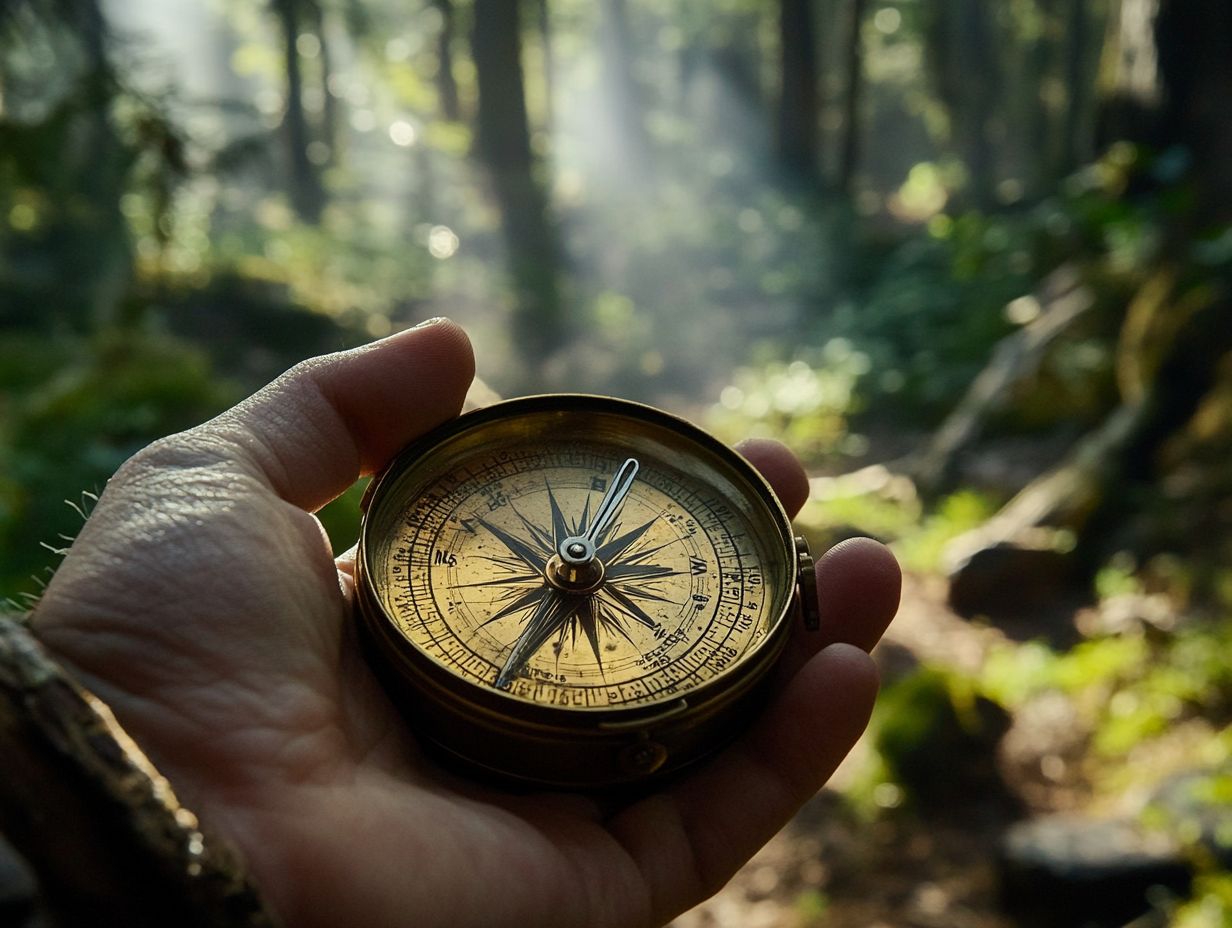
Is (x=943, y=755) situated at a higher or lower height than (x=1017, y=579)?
lower

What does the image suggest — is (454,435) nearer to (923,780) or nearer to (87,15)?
(923,780)

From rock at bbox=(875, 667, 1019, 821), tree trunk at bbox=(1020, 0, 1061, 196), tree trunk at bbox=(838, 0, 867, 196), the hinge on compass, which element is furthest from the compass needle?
tree trunk at bbox=(1020, 0, 1061, 196)

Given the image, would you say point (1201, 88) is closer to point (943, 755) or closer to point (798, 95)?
point (943, 755)

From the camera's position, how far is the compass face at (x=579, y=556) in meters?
2.32

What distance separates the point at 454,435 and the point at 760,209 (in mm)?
17370

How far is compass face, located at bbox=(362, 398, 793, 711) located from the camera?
2320 millimetres

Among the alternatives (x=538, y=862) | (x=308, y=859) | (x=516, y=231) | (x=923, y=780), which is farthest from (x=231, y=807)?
(x=516, y=231)

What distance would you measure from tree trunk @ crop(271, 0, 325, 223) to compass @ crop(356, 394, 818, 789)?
21324 mm

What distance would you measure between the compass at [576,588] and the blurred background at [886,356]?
87 cm

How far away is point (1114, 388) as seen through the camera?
793cm

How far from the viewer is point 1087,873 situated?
4098 millimetres

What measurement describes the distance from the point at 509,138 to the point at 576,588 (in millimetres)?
14009

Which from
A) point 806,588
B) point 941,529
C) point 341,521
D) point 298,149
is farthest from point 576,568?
point 298,149

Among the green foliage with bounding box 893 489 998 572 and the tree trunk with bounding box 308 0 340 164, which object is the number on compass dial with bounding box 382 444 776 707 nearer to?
the green foliage with bounding box 893 489 998 572
